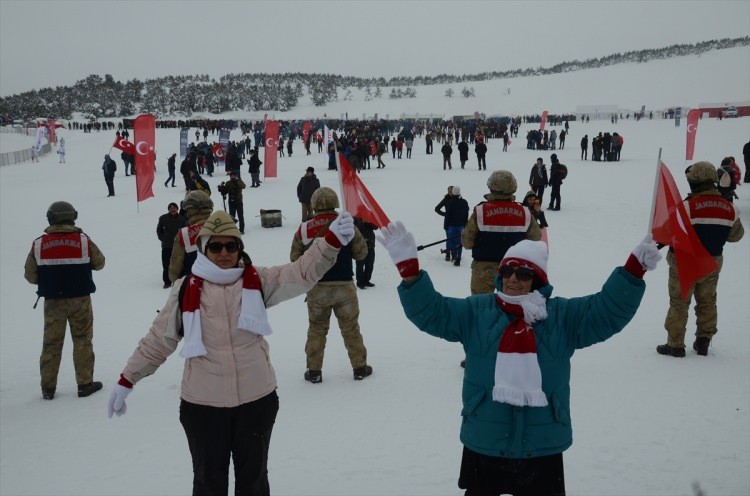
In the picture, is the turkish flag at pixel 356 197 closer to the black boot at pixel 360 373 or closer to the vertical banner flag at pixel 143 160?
the black boot at pixel 360 373

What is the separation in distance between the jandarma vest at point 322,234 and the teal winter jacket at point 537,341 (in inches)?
97.8

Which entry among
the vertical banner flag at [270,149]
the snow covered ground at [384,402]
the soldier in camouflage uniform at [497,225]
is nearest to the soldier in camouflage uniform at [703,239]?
the snow covered ground at [384,402]

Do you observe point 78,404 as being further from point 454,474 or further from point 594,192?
point 594,192

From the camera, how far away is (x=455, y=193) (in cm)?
1002

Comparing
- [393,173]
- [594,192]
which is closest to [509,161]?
[393,173]

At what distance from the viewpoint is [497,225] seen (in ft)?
17.4

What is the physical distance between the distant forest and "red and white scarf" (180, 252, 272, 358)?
105 meters

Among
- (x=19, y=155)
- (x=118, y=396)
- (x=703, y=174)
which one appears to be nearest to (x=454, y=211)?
(x=703, y=174)

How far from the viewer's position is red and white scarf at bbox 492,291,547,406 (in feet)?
7.76

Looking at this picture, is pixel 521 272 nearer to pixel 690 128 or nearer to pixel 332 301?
pixel 332 301

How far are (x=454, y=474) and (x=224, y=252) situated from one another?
218 centimetres

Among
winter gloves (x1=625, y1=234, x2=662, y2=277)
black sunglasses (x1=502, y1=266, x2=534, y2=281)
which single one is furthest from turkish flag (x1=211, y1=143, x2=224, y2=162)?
winter gloves (x1=625, y1=234, x2=662, y2=277)

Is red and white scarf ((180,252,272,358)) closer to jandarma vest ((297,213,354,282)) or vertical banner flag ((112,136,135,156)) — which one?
jandarma vest ((297,213,354,282))

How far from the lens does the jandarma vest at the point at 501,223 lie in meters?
5.27
